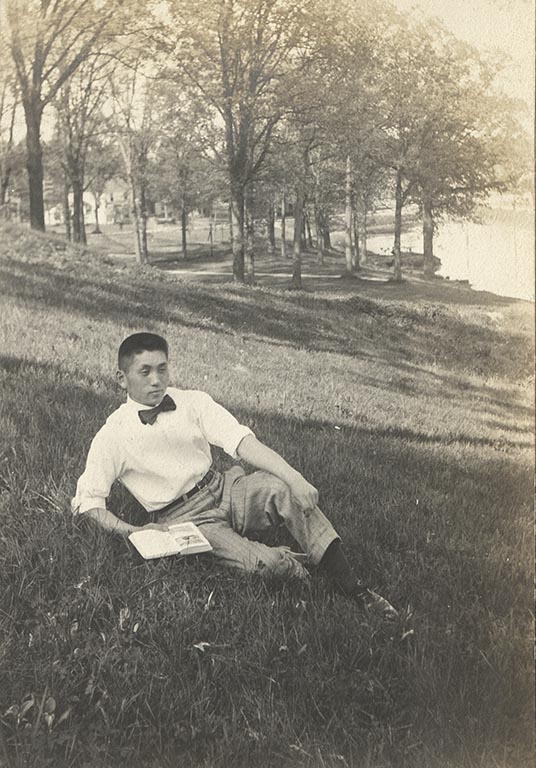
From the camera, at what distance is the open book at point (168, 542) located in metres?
2.14

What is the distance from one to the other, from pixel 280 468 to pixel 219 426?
288 millimetres

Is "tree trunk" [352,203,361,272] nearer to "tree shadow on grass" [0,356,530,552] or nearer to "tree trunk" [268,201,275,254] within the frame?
"tree trunk" [268,201,275,254]

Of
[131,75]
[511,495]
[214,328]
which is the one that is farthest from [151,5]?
[511,495]

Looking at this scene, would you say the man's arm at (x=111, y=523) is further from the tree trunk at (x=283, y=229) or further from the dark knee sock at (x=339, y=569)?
the tree trunk at (x=283, y=229)

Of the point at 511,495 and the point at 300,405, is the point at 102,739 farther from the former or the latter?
the point at 511,495

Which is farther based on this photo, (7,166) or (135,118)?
(7,166)

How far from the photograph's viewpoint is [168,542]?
217 centimetres

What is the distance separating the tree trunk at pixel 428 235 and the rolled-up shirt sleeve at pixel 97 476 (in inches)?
65.7

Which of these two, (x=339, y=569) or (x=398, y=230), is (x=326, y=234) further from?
(x=339, y=569)

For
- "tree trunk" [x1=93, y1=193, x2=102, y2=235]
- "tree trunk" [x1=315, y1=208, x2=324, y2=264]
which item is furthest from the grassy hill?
"tree trunk" [x1=93, y1=193, x2=102, y2=235]

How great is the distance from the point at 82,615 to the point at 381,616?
0.93m

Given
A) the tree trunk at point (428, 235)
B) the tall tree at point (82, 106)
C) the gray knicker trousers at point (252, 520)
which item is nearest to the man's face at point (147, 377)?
the gray knicker trousers at point (252, 520)

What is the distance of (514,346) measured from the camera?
3186 mm

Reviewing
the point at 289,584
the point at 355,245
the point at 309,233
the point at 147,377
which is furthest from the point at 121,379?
the point at 355,245
